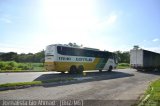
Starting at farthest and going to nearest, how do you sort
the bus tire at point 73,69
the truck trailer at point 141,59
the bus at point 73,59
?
the truck trailer at point 141,59, the bus tire at point 73,69, the bus at point 73,59

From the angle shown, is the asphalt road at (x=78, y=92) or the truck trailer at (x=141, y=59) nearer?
the asphalt road at (x=78, y=92)

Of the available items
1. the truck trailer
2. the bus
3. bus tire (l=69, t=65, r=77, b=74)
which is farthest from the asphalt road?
the truck trailer

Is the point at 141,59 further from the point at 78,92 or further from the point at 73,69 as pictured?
the point at 78,92

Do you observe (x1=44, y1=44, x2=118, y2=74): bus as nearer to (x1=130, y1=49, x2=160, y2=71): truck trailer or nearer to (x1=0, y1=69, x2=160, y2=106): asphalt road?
(x1=130, y1=49, x2=160, y2=71): truck trailer

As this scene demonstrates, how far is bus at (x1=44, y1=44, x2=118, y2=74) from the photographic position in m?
24.8

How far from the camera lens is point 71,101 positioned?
33.0ft

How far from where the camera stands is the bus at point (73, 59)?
81.5 feet

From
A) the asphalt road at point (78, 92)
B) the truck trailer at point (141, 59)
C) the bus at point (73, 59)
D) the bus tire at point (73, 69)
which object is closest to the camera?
the asphalt road at point (78, 92)

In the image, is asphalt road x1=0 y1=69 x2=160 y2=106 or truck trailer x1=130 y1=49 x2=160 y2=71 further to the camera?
truck trailer x1=130 y1=49 x2=160 y2=71

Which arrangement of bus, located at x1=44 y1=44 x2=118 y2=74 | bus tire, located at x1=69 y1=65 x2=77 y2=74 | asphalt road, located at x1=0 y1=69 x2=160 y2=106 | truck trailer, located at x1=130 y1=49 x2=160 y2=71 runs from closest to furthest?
asphalt road, located at x1=0 y1=69 x2=160 y2=106 → bus, located at x1=44 y1=44 x2=118 y2=74 → bus tire, located at x1=69 y1=65 x2=77 y2=74 → truck trailer, located at x1=130 y1=49 x2=160 y2=71

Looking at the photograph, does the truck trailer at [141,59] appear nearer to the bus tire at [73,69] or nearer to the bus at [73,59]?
the bus at [73,59]

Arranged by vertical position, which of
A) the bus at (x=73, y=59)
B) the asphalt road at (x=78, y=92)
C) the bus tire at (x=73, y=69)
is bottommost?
the asphalt road at (x=78, y=92)

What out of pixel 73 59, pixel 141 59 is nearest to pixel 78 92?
pixel 73 59

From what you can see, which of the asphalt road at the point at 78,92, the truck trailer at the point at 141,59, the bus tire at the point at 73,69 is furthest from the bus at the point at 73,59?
the asphalt road at the point at 78,92
